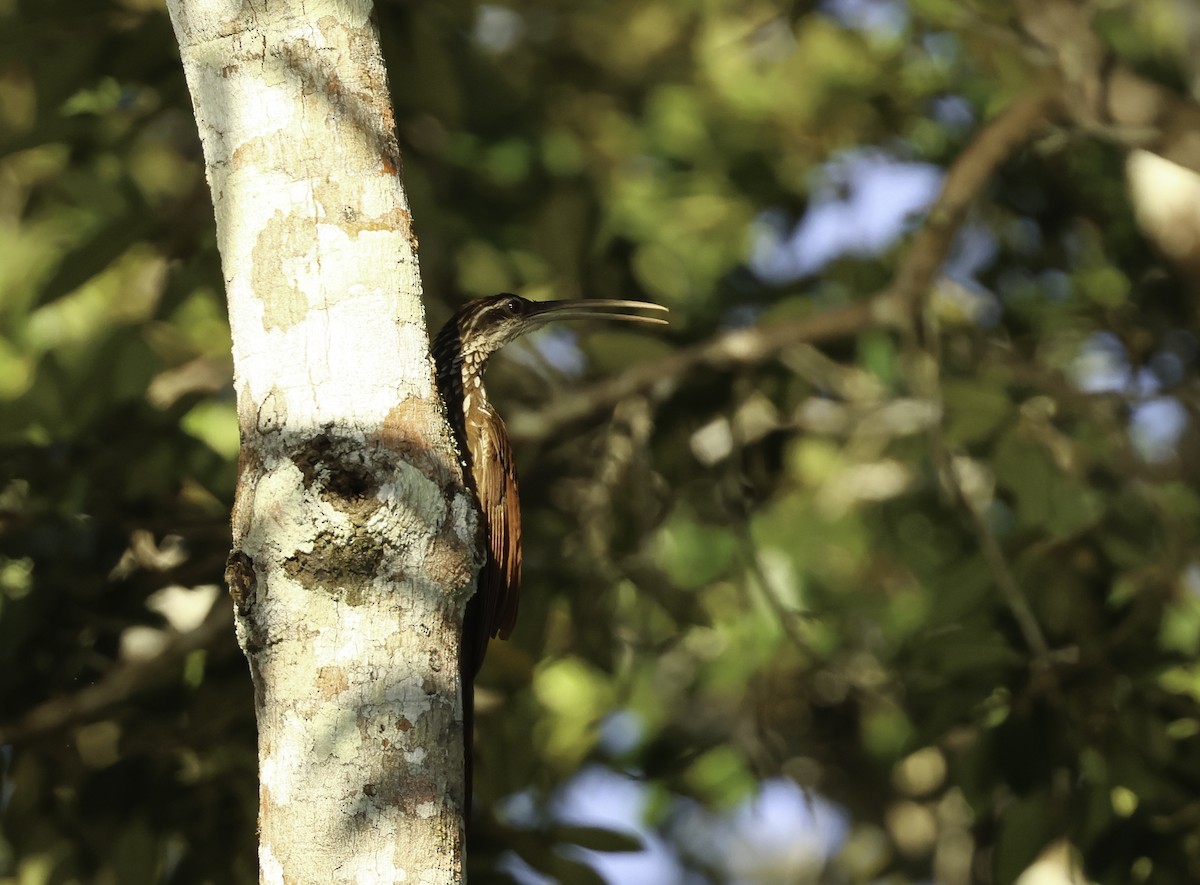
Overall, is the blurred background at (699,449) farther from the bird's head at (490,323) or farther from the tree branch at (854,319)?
the bird's head at (490,323)

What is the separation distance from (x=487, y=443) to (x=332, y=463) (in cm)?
180

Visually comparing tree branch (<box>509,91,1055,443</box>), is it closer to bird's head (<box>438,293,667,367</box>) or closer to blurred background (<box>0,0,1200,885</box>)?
blurred background (<box>0,0,1200,885</box>)

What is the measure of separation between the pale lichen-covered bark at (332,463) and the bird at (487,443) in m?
0.96

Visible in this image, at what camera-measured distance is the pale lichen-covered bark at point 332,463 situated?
1985 millimetres

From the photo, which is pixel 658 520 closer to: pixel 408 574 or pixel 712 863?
pixel 408 574

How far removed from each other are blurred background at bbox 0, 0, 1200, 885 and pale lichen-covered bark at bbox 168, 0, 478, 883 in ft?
6.54

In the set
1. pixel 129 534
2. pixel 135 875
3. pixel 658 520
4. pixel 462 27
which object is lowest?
pixel 658 520

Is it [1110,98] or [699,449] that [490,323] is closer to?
[699,449]

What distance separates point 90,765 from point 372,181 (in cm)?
266

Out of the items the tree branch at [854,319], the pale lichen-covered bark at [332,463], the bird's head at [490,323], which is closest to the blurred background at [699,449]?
the tree branch at [854,319]

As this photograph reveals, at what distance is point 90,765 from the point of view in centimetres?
416

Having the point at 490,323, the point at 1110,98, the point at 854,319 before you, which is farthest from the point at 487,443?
the point at 1110,98

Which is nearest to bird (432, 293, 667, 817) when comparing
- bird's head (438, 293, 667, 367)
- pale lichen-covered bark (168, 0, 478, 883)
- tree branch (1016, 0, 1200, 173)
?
bird's head (438, 293, 667, 367)

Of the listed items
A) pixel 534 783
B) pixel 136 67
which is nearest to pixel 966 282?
pixel 534 783
